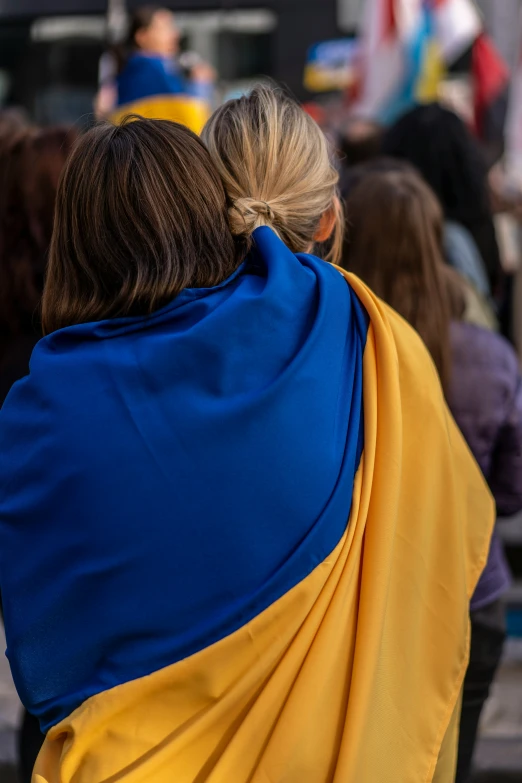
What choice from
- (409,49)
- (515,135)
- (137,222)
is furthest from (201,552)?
(409,49)

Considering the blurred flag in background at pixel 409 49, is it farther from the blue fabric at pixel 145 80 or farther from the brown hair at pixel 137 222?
the brown hair at pixel 137 222

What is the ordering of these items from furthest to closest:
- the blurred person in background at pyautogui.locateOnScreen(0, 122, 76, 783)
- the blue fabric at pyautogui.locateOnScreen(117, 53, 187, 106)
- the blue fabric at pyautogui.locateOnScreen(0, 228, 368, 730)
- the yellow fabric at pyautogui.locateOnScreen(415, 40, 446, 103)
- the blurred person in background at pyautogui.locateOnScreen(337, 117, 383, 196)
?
the yellow fabric at pyautogui.locateOnScreen(415, 40, 446, 103), the blurred person in background at pyautogui.locateOnScreen(337, 117, 383, 196), the blue fabric at pyautogui.locateOnScreen(117, 53, 187, 106), the blurred person in background at pyautogui.locateOnScreen(0, 122, 76, 783), the blue fabric at pyautogui.locateOnScreen(0, 228, 368, 730)

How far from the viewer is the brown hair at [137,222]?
175cm

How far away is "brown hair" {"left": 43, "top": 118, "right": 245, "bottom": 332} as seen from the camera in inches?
69.1

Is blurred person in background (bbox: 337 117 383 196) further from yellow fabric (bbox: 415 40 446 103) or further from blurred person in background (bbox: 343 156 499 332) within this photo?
blurred person in background (bbox: 343 156 499 332)

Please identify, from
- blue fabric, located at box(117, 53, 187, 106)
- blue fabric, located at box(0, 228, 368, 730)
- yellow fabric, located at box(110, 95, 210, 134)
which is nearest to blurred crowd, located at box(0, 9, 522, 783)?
blue fabric, located at box(0, 228, 368, 730)

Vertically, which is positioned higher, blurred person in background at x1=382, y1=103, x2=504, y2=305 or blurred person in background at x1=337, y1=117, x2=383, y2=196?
blurred person in background at x1=382, y1=103, x2=504, y2=305

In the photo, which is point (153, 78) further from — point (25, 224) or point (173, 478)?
point (173, 478)

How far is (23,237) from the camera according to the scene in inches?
117

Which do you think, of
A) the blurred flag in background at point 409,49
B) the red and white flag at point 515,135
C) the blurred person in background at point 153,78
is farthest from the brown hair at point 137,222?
the blurred flag in background at point 409,49

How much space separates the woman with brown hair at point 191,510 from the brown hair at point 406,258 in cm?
79

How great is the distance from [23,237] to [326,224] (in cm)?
111

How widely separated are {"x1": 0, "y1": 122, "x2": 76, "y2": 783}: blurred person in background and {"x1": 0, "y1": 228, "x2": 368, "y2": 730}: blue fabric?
114cm

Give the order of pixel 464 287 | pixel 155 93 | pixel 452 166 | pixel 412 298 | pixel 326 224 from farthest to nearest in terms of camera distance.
Result: pixel 155 93, pixel 452 166, pixel 464 287, pixel 412 298, pixel 326 224
